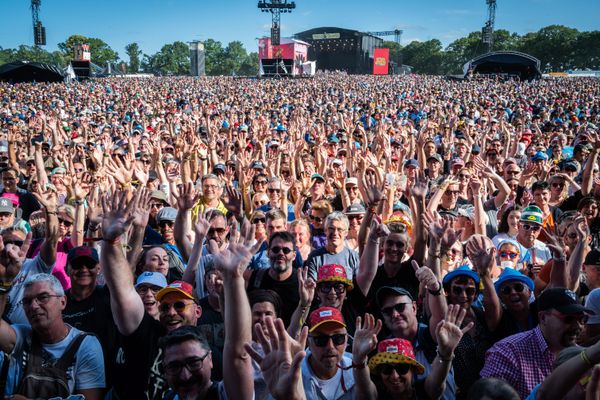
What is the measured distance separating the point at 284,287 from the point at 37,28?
203 feet

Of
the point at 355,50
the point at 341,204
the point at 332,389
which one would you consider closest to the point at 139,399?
the point at 332,389

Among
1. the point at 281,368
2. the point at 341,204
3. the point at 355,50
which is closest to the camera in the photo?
the point at 281,368

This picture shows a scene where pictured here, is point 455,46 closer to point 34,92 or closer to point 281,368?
point 34,92

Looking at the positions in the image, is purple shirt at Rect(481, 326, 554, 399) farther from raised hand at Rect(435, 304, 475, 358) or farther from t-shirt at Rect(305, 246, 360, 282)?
t-shirt at Rect(305, 246, 360, 282)

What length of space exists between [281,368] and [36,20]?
217ft

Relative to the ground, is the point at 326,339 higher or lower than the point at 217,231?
lower

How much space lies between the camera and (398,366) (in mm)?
2678

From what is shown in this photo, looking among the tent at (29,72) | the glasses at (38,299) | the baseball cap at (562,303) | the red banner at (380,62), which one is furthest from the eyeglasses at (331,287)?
the red banner at (380,62)

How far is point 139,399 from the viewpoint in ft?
9.66

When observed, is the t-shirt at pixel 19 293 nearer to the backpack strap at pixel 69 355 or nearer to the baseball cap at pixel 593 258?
the backpack strap at pixel 69 355

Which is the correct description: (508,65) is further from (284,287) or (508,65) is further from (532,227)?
(284,287)

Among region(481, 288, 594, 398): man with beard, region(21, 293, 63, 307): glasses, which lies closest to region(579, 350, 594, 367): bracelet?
region(481, 288, 594, 398): man with beard

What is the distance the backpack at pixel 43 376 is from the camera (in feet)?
8.67

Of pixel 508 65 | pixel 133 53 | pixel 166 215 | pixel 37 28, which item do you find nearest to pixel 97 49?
pixel 133 53
